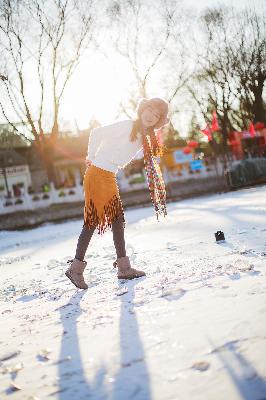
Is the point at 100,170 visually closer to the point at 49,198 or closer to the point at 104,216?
the point at 104,216

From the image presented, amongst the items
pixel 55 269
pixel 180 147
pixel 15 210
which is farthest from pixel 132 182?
pixel 180 147

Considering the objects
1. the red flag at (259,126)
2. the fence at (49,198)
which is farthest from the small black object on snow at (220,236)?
the red flag at (259,126)

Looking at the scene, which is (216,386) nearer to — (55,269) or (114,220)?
(114,220)

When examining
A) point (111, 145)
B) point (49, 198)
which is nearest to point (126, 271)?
point (111, 145)

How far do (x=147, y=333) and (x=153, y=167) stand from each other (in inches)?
71.3

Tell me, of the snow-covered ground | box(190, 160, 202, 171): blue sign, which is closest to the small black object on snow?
the snow-covered ground

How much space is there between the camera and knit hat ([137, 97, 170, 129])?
10.5 feet

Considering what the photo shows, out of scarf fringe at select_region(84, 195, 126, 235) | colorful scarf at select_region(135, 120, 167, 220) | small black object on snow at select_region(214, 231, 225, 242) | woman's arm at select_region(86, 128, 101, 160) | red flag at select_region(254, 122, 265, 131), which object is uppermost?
red flag at select_region(254, 122, 265, 131)

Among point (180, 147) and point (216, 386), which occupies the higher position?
point (180, 147)

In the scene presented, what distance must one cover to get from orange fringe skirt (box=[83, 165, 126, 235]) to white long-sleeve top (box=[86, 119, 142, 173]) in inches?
3.1

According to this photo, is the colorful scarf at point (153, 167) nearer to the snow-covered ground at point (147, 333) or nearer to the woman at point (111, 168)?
the woman at point (111, 168)

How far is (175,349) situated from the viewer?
5.32 feet

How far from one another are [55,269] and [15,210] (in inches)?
615

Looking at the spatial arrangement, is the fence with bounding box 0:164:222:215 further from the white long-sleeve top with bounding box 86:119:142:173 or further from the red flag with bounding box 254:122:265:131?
the white long-sleeve top with bounding box 86:119:142:173
